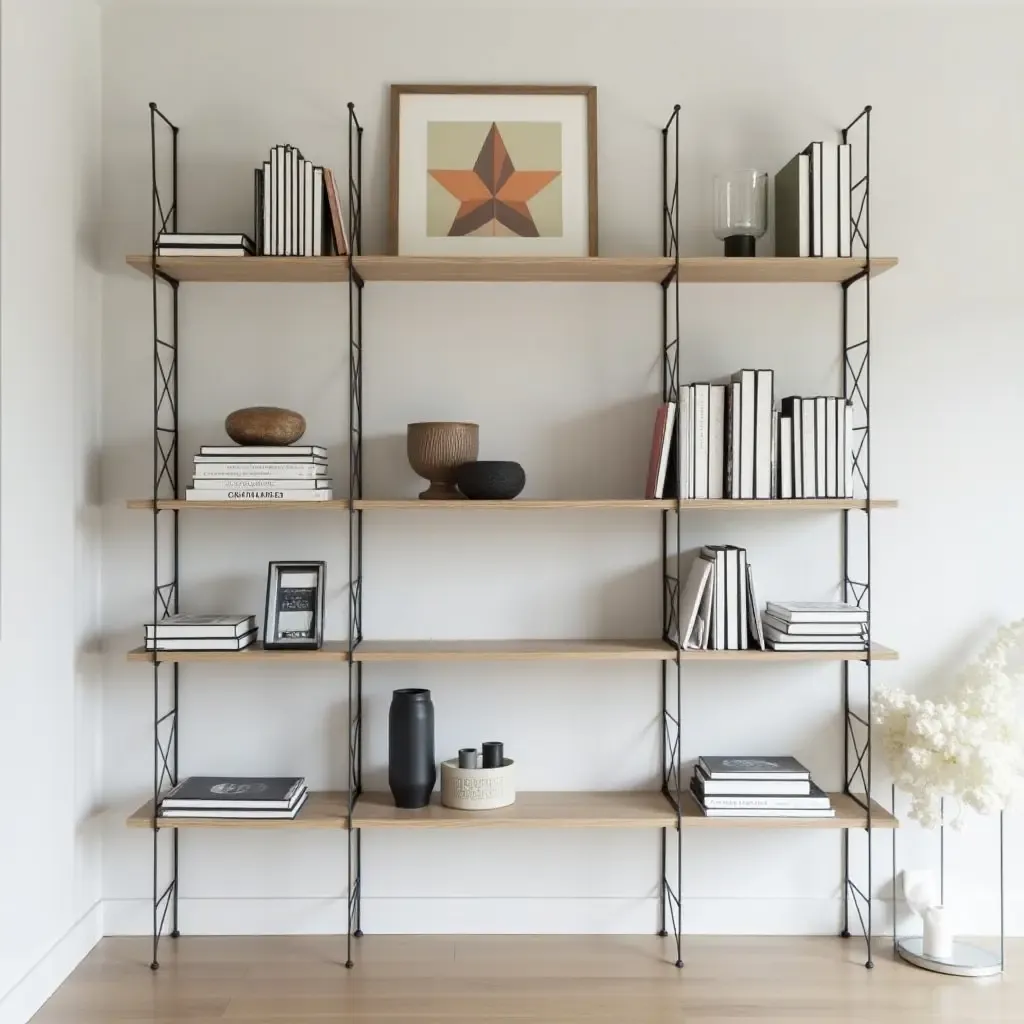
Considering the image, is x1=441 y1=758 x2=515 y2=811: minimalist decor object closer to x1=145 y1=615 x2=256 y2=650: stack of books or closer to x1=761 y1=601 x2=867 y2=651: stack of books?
x1=145 y1=615 x2=256 y2=650: stack of books

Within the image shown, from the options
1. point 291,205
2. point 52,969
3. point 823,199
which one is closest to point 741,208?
point 823,199

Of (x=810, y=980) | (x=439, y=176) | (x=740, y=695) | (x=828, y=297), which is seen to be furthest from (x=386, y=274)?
(x=810, y=980)

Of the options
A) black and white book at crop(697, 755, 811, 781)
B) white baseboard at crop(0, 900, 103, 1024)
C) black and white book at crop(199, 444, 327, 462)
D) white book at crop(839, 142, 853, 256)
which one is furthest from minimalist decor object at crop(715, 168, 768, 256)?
white baseboard at crop(0, 900, 103, 1024)

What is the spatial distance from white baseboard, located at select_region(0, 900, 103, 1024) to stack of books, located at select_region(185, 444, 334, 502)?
122cm

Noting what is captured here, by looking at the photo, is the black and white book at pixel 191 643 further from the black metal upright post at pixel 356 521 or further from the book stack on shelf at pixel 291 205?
the book stack on shelf at pixel 291 205

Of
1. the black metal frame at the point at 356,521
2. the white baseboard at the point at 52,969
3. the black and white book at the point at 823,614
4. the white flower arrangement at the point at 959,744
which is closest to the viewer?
the white baseboard at the point at 52,969

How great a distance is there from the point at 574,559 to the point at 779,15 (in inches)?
66.3

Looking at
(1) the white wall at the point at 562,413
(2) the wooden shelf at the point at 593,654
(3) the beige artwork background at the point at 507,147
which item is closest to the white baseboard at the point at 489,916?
(1) the white wall at the point at 562,413

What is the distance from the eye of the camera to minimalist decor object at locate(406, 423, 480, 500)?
2.75 m

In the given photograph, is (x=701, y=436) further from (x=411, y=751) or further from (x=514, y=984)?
(x=514, y=984)

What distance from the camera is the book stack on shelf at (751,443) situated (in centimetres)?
272

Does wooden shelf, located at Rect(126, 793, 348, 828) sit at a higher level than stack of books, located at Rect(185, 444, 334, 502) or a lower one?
lower

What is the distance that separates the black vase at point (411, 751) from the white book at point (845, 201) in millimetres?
1670

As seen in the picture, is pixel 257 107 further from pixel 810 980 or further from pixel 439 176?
pixel 810 980
